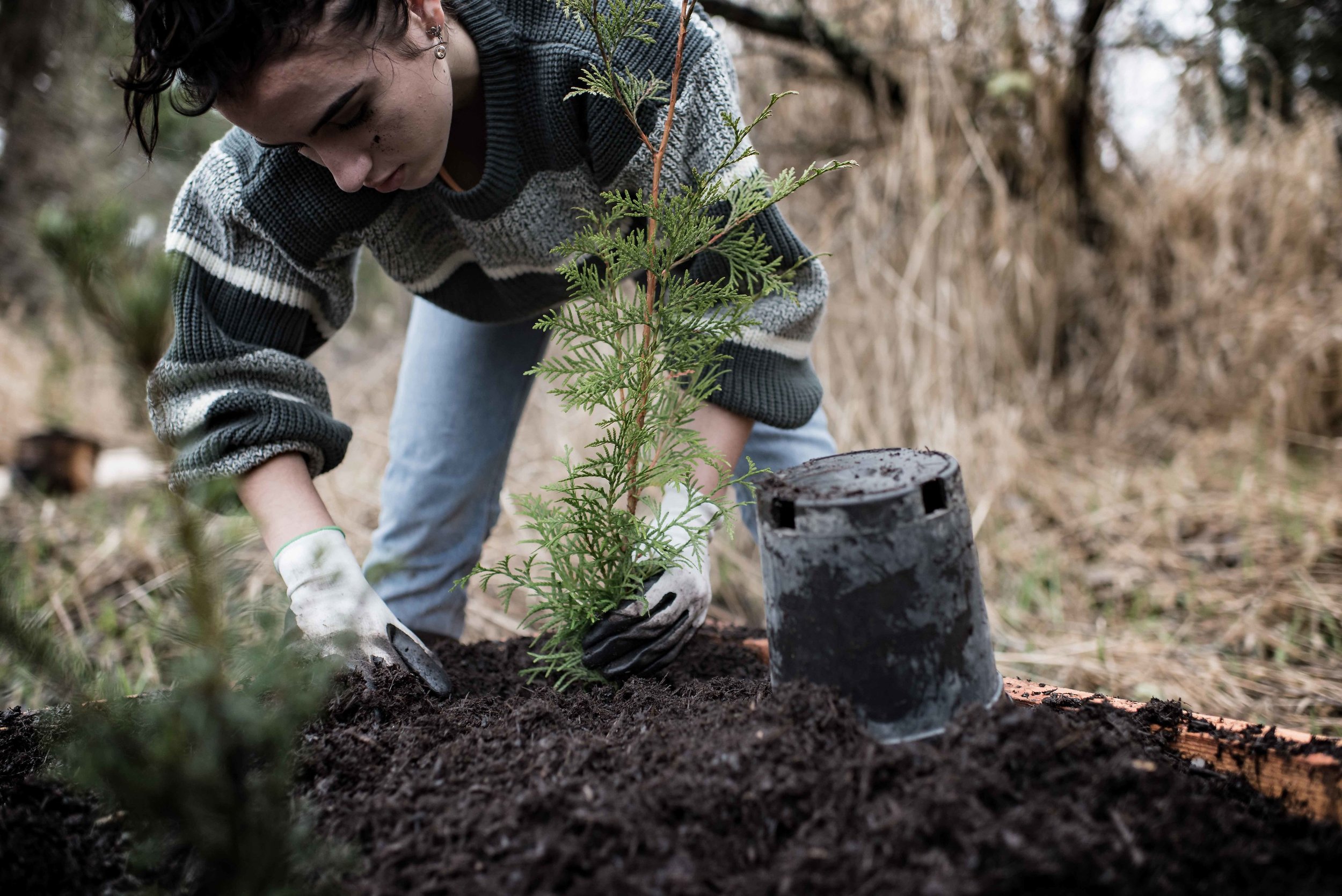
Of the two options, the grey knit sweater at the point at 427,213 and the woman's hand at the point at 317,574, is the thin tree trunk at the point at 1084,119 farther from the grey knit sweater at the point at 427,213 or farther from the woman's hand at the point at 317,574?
the woman's hand at the point at 317,574

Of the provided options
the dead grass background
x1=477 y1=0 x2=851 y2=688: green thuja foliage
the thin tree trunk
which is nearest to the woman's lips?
x1=477 y1=0 x2=851 y2=688: green thuja foliage

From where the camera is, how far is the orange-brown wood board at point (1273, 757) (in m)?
1.16

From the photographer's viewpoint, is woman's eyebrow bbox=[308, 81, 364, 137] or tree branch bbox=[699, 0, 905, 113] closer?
woman's eyebrow bbox=[308, 81, 364, 137]

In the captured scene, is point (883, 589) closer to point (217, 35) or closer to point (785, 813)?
point (785, 813)

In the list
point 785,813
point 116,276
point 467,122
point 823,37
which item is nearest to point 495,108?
point 467,122

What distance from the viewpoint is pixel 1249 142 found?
443 centimetres

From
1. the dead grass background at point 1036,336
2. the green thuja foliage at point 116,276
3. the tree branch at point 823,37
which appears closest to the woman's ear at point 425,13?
the green thuja foliage at point 116,276

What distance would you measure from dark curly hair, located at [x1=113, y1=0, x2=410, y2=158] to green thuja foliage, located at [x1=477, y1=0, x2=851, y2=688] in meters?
0.40

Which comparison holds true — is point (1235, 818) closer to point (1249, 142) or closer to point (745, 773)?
point (745, 773)

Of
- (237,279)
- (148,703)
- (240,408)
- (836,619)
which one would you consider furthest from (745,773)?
(237,279)

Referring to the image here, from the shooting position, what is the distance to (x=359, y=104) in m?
1.54

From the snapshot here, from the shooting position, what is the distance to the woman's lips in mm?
1689

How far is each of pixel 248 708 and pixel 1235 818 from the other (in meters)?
1.20

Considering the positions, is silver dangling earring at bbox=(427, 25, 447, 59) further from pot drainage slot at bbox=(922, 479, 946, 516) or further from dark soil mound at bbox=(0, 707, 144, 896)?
dark soil mound at bbox=(0, 707, 144, 896)
